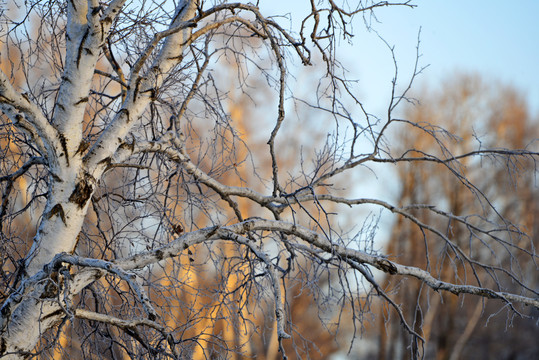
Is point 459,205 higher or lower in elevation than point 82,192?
higher

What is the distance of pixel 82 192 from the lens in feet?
10.00

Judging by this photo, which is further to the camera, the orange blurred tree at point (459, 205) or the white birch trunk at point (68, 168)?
the orange blurred tree at point (459, 205)

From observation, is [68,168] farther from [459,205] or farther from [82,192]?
[459,205]

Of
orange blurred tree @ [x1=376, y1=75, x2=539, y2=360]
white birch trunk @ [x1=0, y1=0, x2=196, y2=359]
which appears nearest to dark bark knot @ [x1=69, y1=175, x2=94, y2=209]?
white birch trunk @ [x1=0, y1=0, x2=196, y2=359]

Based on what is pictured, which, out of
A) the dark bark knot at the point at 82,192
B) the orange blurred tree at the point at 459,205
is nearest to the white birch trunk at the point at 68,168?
the dark bark knot at the point at 82,192

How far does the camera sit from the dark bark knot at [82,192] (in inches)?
119

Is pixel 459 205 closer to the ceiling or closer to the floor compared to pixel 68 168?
closer to the ceiling

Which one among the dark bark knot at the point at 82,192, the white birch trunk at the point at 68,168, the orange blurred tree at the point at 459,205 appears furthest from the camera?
the orange blurred tree at the point at 459,205

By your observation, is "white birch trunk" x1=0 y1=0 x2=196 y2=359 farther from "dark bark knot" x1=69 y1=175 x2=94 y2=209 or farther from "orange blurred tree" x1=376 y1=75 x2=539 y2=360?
"orange blurred tree" x1=376 y1=75 x2=539 y2=360

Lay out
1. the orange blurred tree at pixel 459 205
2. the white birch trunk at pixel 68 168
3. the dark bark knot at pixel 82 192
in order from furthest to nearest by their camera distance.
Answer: the orange blurred tree at pixel 459 205
the dark bark knot at pixel 82 192
the white birch trunk at pixel 68 168

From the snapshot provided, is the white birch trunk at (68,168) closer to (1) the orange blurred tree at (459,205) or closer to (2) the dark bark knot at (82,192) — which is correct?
(2) the dark bark knot at (82,192)

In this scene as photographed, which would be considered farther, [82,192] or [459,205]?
[459,205]

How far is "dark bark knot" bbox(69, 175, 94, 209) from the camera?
3027mm

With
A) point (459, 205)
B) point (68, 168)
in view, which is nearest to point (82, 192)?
point (68, 168)
